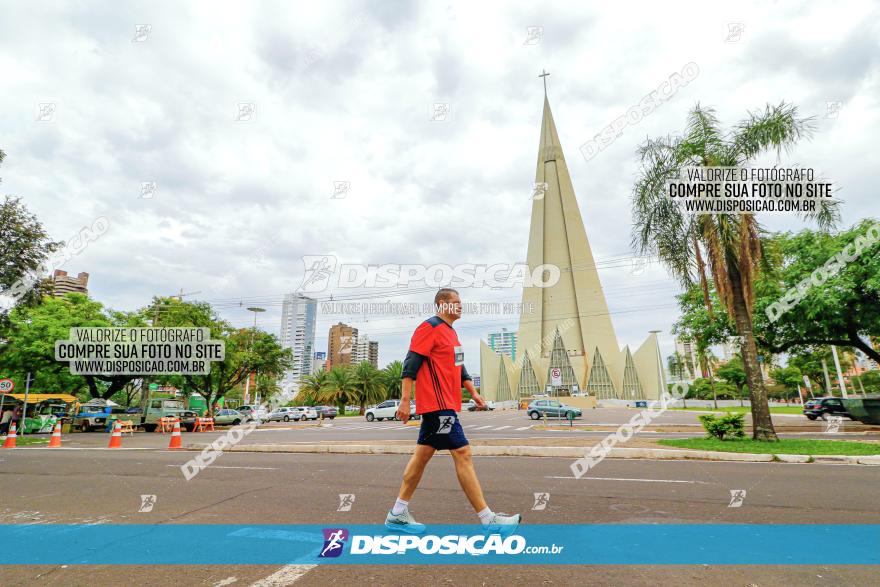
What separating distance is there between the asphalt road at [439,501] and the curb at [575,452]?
0.73 m

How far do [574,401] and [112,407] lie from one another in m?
58.5

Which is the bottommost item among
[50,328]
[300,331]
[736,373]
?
[736,373]

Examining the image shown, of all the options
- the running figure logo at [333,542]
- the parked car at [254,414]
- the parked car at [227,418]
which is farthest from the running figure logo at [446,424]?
the parked car at [254,414]

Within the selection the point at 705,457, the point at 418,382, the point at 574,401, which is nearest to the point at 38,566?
the point at 418,382

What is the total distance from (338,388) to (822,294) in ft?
141

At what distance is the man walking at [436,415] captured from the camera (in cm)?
369

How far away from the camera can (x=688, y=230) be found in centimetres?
1298

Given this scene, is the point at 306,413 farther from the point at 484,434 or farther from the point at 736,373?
the point at 736,373

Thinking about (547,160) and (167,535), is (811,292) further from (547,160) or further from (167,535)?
(547,160)

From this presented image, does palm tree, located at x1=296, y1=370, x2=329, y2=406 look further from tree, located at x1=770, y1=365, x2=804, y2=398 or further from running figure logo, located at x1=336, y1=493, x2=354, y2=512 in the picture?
tree, located at x1=770, y1=365, x2=804, y2=398

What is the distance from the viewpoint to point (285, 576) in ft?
10.0

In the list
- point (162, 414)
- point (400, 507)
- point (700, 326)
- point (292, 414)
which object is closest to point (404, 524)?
point (400, 507)

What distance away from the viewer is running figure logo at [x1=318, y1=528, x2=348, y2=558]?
3480 millimetres

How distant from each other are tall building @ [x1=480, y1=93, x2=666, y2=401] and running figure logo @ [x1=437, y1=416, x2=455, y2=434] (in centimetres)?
7751
